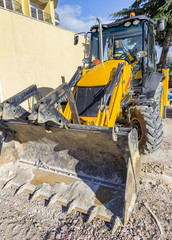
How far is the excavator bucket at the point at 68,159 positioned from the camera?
92.5 inches

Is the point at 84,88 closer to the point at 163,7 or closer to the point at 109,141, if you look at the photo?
the point at 109,141

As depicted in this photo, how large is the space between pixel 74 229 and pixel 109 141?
116 centimetres

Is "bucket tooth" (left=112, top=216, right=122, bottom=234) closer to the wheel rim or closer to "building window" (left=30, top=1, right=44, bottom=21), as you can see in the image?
the wheel rim

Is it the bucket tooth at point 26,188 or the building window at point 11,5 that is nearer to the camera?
the bucket tooth at point 26,188

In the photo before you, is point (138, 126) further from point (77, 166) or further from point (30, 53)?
point (30, 53)

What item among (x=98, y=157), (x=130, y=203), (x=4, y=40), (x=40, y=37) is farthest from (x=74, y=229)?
(x=40, y=37)

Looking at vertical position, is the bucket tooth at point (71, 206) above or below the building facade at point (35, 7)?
below

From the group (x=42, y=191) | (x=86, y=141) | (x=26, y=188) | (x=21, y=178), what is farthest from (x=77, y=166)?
(x=21, y=178)

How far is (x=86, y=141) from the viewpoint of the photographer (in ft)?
9.37

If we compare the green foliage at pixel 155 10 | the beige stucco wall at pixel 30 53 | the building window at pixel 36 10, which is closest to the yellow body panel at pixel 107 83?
the beige stucco wall at pixel 30 53

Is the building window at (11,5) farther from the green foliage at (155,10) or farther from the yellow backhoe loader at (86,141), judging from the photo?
the yellow backhoe loader at (86,141)

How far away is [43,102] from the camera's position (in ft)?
A: 7.63

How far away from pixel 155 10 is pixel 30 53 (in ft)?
26.5

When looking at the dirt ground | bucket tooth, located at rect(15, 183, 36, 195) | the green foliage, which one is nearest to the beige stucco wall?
the green foliage
